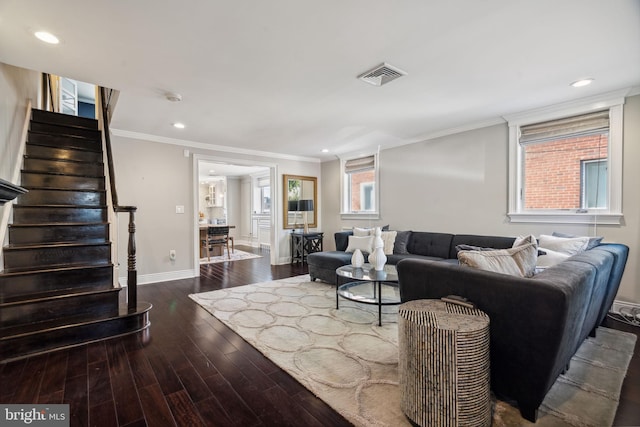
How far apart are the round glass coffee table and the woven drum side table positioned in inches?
49.7

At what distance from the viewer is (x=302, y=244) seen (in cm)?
610

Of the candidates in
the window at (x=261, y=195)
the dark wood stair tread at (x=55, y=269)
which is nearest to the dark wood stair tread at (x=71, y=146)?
the dark wood stair tread at (x=55, y=269)

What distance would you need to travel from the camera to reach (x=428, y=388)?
1.42 m

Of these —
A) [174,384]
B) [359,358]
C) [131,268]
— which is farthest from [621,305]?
[131,268]

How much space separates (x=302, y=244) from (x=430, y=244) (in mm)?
2699

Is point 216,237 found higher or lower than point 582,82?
lower

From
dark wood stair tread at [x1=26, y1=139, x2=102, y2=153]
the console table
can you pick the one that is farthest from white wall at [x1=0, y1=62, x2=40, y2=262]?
the console table

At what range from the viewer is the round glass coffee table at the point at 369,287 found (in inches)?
113

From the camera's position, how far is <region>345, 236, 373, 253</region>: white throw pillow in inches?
178

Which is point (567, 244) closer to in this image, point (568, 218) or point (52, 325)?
point (568, 218)

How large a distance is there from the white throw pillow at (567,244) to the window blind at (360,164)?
3.19 meters

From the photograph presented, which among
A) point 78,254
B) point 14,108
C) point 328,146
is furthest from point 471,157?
point 14,108

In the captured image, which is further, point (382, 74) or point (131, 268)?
point (131, 268)

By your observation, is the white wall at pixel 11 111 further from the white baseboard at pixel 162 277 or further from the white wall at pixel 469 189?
the white wall at pixel 469 189
